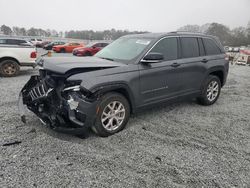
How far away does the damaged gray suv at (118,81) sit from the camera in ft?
10.1

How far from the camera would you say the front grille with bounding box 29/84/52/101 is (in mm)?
3364

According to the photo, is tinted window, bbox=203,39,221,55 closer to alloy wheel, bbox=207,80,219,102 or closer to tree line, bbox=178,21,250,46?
alloy wheel, bbox=207,80,219,102

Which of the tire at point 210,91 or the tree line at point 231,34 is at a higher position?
the tree line at point 231,34

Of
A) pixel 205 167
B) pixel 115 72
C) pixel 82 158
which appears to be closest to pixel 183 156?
pixel 205 167

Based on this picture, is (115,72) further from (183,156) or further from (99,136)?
(183,156)

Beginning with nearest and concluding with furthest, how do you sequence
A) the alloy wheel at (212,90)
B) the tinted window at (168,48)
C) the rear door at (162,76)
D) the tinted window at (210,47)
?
the rear door at (162,76), the tinted window at (168,48), the tinted window at (210,47), the alloy wheel at (212,90)

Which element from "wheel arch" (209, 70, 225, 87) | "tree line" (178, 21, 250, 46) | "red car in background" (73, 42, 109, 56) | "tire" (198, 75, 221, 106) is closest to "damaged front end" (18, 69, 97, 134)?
"tire" (198, 75, 221, 106)

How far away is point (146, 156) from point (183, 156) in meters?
0.55

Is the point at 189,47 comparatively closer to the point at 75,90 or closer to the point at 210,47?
the point at 210,47

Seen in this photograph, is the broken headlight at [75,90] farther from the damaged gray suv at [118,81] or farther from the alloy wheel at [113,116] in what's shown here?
the alloy wheel at [113,116]

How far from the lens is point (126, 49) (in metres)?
4.21

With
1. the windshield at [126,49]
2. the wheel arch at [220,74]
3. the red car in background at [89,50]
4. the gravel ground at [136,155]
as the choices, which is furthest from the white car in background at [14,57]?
the red car in background at [89,50]

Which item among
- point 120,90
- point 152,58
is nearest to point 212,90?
point 152,58

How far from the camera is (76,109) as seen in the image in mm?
3055
